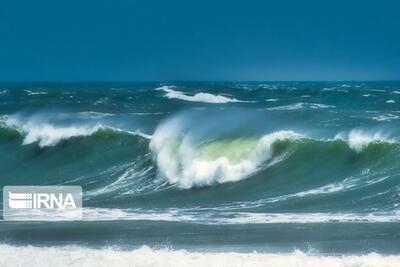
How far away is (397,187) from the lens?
1298 centimetres

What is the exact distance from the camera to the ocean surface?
874 cm

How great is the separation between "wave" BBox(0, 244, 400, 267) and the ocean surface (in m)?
0.02

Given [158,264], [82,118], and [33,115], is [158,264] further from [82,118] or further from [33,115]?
[33,115]

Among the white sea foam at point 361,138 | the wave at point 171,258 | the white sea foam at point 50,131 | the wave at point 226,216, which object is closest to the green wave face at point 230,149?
the white sea foam at point 361,138

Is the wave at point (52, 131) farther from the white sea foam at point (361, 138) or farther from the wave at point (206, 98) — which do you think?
the wave at point (206, 98)

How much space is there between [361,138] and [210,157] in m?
3.38

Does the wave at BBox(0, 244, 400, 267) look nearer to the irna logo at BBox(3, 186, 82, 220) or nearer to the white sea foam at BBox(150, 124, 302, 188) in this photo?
the irna logo at BBox(3, 186, 82, 220)

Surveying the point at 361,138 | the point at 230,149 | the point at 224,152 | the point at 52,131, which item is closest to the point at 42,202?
the point at 224,152

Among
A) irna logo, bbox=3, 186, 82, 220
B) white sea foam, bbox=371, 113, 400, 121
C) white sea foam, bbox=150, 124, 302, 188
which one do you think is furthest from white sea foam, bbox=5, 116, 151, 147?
white sea foam, bbox=371, 113, 400, 121

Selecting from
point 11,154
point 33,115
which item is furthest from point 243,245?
point 33,115

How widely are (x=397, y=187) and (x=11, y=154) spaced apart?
1055 cm

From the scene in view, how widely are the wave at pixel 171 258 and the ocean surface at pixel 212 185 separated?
0.07ft

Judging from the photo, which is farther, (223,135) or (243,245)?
(223,135)

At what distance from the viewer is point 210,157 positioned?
622 inches
